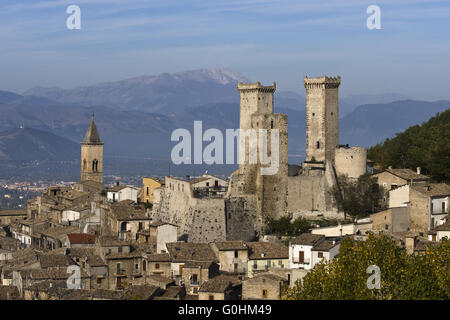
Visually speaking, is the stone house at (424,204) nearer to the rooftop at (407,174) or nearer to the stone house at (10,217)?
the rooftop at (407,174)

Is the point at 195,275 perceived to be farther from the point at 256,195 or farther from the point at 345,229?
the point at 256,195

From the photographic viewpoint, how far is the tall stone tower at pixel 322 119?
58.0 metres

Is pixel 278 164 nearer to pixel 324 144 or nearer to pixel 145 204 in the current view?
pixel 324 144

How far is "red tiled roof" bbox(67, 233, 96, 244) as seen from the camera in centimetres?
5586

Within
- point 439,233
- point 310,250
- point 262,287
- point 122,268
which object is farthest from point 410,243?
point 122,268

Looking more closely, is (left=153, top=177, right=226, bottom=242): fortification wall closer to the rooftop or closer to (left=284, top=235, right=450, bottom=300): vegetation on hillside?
the rooftop

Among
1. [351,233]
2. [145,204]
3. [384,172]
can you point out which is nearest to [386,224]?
[351,233]

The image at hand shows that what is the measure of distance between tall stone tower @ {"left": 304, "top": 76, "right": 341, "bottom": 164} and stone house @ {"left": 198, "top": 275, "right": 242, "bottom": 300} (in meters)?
17.8

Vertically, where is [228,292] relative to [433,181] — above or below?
below

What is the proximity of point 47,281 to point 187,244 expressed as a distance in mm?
8058

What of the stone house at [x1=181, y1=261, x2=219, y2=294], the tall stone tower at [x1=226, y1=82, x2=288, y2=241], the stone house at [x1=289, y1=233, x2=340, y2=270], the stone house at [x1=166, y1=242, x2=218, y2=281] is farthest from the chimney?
the tall stone tower at [x1=226, y1=82, x2=288, y2=241]

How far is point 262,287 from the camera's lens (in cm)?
4019

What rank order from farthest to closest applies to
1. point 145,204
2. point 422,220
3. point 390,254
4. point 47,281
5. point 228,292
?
1. point 145,204
2. point 422,220
3. point 47,281
4. point 228,292
5. point 390,254

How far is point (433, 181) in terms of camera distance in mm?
55188
